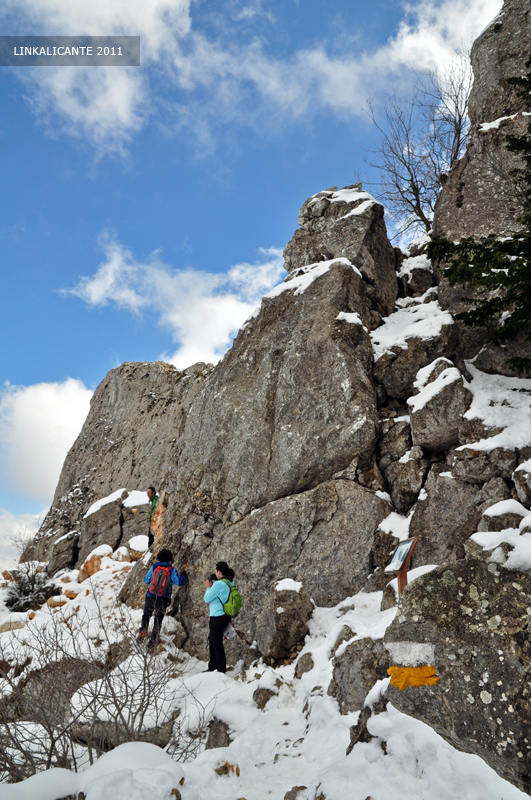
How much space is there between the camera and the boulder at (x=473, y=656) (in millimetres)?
3029

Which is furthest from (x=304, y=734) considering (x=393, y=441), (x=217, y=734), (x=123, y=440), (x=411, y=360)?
(x=123, y=440)

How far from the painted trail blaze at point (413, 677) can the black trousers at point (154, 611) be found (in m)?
6.25

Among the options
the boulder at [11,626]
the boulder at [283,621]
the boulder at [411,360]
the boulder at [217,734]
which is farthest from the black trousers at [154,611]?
the boulder at [411,360]

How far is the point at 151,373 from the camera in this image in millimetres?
21047

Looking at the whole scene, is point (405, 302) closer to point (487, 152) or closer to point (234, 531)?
point (487, 152)

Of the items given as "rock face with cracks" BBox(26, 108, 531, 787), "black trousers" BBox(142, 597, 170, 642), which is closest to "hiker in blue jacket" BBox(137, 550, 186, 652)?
"black trousers" BBox(142, 597, 170, 642)

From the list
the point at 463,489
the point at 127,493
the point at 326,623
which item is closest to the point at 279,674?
the point at 326,623

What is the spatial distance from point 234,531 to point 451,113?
18.2 m

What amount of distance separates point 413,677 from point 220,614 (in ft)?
15.9

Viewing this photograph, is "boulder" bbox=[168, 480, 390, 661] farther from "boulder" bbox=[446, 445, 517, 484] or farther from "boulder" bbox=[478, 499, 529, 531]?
"boulder" bbox=[478, 499, 529, 531]

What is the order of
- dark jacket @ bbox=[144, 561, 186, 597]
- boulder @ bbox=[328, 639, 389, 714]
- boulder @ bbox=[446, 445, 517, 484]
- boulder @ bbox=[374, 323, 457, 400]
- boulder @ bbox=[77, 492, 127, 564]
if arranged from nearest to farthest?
boulder @ bbox=[328, 639, 389, 714]
boulder @ bbox=[446, 445, 517, 484]
dark jacket @ bbox=[144, 561, 186, 597]
boulder @ bbox=[374, 323, 457, 400]
boulder @ bbox=[77, 492, 127, 564]

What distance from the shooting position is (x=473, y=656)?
3.34m

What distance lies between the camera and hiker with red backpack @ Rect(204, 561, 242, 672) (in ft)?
25.0

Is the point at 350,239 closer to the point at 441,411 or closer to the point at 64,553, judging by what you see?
the point at 441,411
